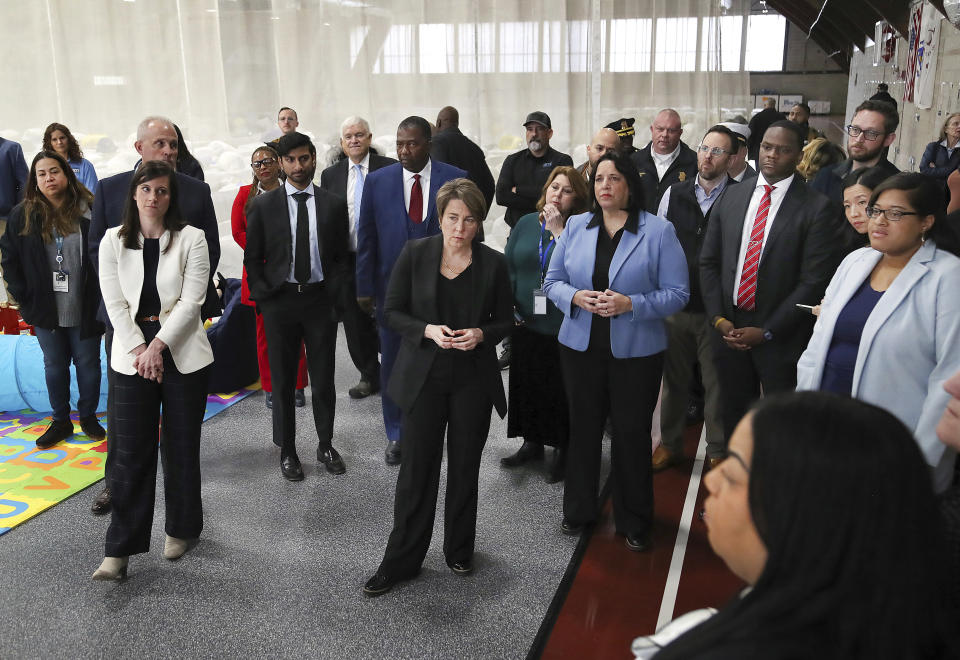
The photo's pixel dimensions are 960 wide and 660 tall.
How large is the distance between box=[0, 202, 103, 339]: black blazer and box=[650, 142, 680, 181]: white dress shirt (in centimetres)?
349

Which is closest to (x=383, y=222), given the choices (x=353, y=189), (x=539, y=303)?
(x=353, y=189)

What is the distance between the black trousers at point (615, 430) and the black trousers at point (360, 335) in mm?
2201

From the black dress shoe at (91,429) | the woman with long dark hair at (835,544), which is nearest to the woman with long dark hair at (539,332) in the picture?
the black dress shoe at (91,429)

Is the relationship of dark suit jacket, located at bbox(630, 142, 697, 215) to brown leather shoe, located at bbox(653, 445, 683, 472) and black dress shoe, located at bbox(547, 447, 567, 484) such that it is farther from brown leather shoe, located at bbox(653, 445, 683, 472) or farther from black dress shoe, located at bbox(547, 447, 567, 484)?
black dress shoe, located at bbox(547, 447, 567, 484)

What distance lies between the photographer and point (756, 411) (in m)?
1.16

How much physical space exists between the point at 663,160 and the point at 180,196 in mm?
3070

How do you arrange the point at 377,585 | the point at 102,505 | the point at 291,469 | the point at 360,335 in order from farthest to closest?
1. the point at 360,335
2. the point at 291,469
3. the point at 102,505
4. the point at 377,585

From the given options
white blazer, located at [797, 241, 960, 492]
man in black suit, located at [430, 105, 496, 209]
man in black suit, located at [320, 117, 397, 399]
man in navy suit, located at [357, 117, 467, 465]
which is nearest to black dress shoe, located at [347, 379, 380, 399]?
man in black suit, located at [320, 117, 397, 399]

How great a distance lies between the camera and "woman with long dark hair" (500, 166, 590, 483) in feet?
13.4

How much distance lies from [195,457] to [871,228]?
2867 millimetres

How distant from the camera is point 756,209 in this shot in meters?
3.65

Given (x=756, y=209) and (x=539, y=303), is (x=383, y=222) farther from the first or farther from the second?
(x=756, y=209)

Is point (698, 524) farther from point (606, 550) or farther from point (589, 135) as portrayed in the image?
point (589, 135)

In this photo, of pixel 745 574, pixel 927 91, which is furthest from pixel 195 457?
pixel 927 91
